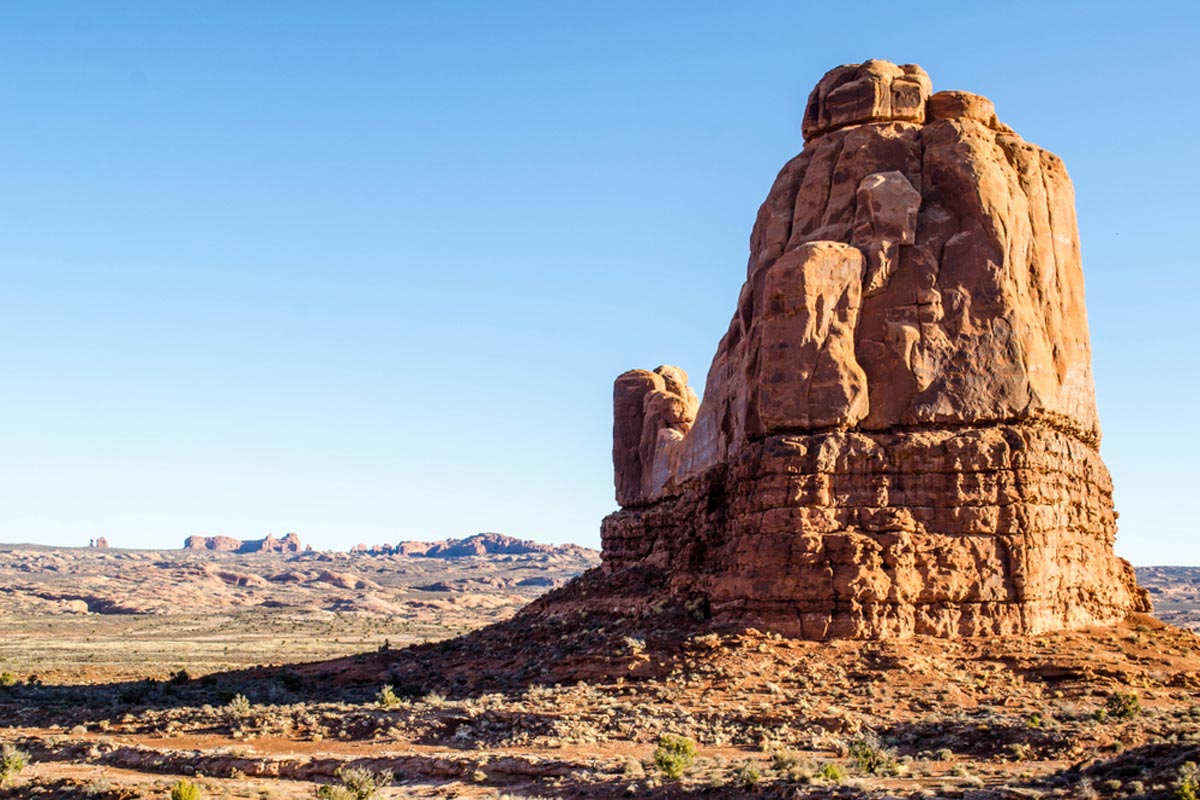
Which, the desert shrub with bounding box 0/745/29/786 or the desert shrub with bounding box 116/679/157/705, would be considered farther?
the desert shrub with bounding box 116/679/157/705

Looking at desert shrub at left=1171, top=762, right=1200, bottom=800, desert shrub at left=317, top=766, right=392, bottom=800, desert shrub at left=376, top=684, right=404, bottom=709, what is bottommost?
desert shrub at left=317, top=766, right=392, bottom=800

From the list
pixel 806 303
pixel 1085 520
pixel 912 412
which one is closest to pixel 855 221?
pixel 806 303

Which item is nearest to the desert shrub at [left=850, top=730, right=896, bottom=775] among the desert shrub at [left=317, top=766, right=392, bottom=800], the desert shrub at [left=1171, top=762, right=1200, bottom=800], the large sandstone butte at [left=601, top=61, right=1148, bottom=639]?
the large sandstone butte at [left=601, top=61, right=1148, bottom=639]

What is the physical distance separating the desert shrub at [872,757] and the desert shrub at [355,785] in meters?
8.11

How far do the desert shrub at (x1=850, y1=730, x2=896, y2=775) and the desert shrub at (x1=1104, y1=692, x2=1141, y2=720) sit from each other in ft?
14.5

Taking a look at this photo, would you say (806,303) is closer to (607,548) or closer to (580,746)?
(580,746)

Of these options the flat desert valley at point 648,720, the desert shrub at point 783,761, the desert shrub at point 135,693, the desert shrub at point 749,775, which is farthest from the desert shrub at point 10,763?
the desert shrub at point 783,761

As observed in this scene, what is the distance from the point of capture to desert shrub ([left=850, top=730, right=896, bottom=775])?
20.9m

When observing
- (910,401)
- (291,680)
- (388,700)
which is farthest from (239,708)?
(910,401)

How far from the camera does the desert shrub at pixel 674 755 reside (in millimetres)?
21281

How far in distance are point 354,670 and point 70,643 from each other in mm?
44076

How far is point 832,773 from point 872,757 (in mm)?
2153

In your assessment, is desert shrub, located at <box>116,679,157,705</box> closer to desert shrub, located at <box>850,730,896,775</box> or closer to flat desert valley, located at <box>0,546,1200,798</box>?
flat desert valley, located at <box>0,546,1200,798</box>

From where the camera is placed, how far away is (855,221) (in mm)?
31406
